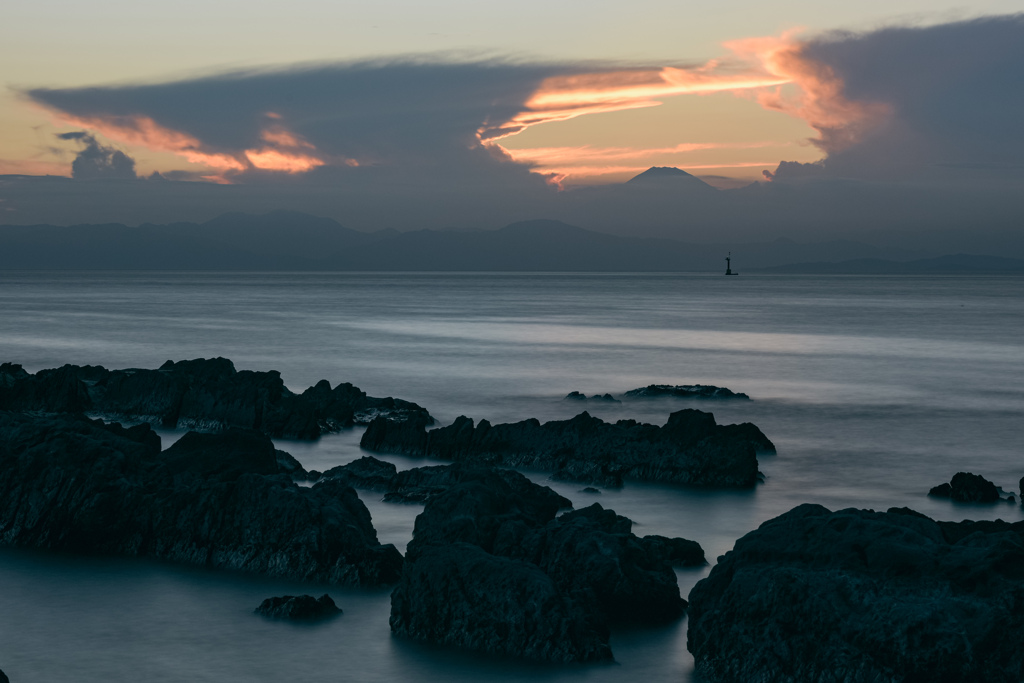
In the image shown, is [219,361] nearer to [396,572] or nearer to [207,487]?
[207,487]

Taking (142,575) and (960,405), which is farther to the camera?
(960,405)

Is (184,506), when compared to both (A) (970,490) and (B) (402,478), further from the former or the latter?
(A) (970,490)

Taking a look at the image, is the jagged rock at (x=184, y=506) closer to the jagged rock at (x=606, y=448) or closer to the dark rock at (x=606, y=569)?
the dark rock at (x=606, y=569)

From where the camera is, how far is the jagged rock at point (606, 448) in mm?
19469

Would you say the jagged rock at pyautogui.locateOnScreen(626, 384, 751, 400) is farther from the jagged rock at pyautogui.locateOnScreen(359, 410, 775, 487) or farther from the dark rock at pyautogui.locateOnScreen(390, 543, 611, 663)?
the dark rock at pyautogui.locateOnScreen(390, 543, 611, 663)

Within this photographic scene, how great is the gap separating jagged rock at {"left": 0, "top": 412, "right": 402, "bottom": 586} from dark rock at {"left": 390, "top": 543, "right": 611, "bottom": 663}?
226cm

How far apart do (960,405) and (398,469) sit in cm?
2173

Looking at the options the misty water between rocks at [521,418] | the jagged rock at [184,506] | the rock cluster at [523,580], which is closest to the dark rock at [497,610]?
the rock cluster at [523,580]

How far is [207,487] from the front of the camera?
14.2m

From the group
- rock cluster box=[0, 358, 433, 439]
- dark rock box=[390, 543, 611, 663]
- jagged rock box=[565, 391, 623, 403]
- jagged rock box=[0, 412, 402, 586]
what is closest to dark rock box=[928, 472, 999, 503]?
dark rock box=[390, 543, 611, 663]

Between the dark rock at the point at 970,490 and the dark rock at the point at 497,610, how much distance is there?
10.2m

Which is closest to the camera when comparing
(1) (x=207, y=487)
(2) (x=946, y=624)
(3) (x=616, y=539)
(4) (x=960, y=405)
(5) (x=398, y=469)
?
(2) (x=946, y=624)

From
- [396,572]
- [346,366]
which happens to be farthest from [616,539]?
[346,366]

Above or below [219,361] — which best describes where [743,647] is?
below
